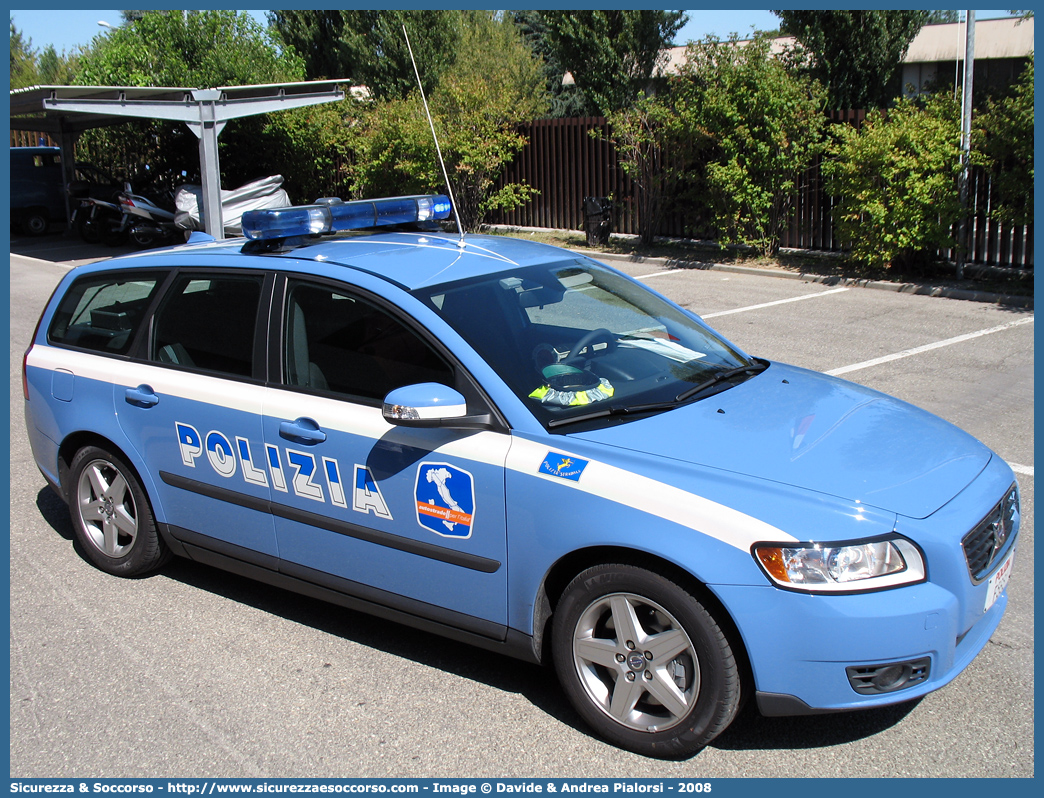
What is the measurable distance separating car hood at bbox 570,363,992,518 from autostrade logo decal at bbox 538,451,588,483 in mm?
124

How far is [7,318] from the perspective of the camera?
40.8 ft

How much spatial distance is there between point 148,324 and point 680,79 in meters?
12.2

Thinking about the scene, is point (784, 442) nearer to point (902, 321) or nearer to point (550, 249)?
point (550, 249)

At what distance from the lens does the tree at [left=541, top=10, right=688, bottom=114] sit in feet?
88.1

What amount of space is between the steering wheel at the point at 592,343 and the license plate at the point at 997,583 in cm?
167

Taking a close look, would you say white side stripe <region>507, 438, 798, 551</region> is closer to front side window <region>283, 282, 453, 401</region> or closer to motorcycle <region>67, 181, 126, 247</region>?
front side window <region>283, 282, 453, 401</region>

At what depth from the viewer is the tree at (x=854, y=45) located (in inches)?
827

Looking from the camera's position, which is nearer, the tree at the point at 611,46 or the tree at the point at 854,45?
the tree at the point at 854,45

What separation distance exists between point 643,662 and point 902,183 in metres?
10.8

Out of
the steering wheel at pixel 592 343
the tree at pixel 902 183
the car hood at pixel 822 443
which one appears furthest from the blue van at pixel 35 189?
the car hood at pixel 822 443

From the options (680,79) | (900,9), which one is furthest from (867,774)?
(900,9)

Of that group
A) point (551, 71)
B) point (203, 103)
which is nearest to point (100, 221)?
point (203, 103)

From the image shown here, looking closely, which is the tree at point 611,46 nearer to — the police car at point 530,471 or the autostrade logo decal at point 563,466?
the police car at point 530,471

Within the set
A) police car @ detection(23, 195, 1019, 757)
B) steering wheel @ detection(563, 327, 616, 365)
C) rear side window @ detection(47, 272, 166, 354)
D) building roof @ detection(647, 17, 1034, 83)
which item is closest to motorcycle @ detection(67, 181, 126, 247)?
rear side window @ detection(47, 272, 166, 354)
